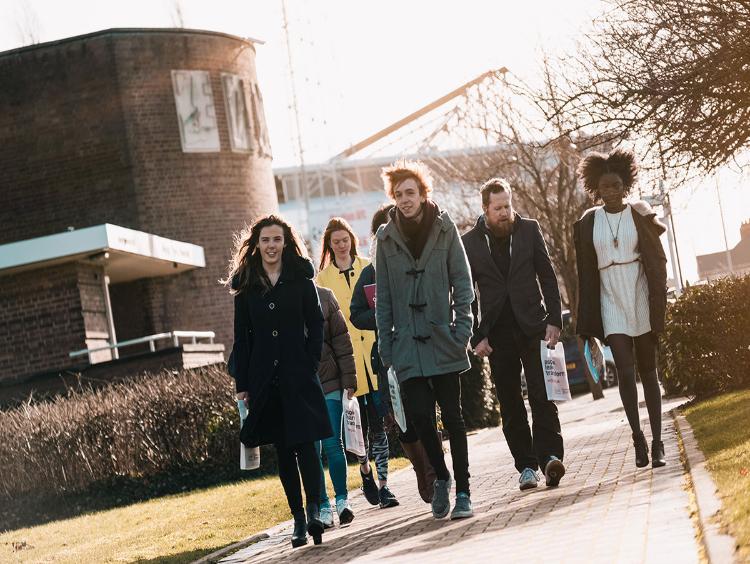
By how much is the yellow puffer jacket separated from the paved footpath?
1.00 metres

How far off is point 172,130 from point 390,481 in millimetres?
21604

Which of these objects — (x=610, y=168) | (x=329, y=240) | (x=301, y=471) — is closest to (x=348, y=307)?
(x=329, y=240)

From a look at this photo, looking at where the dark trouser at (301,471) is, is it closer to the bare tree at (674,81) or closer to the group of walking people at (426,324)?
the group of walking people at (426,324)

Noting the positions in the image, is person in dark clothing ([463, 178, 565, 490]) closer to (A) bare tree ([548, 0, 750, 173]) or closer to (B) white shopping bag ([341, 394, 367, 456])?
(B) white shopping bag ([341, 394, 367, 456])

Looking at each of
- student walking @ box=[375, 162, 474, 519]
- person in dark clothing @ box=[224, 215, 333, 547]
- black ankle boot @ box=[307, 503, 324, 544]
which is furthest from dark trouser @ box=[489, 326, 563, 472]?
black ankle boot @ box=[307, 503, 324, 544]

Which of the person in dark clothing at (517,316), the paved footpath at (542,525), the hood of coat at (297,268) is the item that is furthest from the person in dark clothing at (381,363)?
the person in dark clothing at (517,316)

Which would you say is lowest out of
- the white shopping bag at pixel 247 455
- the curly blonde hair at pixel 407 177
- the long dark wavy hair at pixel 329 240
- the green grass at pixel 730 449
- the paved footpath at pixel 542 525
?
the paved footpath at pixel 542 525

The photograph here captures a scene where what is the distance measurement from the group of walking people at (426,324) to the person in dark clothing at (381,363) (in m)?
0.01

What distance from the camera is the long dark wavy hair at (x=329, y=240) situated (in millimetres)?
10305

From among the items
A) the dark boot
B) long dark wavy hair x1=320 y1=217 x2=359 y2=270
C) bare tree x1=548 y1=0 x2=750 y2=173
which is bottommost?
the dark boot

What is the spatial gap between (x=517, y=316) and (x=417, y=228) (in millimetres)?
1044

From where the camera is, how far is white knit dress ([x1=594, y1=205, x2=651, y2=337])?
9.44 meters

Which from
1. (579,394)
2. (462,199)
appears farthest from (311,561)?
(462,199)

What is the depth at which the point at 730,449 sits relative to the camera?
29.1 feet
